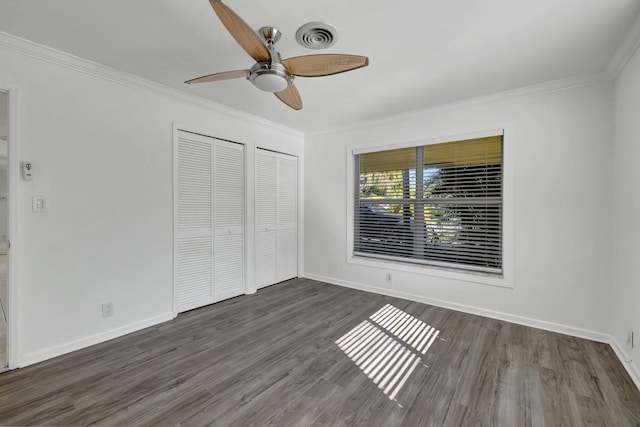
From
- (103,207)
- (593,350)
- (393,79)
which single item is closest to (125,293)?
(103,207)

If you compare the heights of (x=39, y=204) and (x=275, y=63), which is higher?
(x=275, y=63)

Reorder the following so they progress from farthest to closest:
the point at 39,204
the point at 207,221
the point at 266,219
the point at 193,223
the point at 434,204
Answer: the point at 266,219, the point at 434,204, the point at 207,221, the point at 193,223, the point at 39,204

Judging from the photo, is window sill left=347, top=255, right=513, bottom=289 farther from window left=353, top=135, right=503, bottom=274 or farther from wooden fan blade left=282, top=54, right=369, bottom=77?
wooden fan blade left=282, top=54, right=369, bottom=77

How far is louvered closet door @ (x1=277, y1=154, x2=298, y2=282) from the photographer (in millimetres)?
4531

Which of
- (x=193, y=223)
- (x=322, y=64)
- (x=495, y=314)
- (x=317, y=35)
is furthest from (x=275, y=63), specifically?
(x=495, y=314)

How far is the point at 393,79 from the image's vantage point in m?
2.79

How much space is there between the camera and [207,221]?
3539 mm

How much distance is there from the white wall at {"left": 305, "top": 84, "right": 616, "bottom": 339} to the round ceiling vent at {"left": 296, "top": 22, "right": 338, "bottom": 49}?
201 cm

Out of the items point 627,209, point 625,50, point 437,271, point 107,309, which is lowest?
point 107,309

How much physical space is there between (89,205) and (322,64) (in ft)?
7.71

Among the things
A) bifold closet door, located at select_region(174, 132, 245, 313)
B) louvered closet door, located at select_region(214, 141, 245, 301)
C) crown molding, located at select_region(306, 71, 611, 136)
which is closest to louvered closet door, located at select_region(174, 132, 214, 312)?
bifold closet door, located at select_region(174, 132, 245, 313)

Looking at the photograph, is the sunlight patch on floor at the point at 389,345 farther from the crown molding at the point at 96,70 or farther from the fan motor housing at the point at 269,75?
the crown molding at the point at 96,70

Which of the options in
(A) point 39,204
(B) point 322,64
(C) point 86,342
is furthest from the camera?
(C) point 86,342

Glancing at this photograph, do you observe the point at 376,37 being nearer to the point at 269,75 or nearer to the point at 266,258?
the point at 269,75
